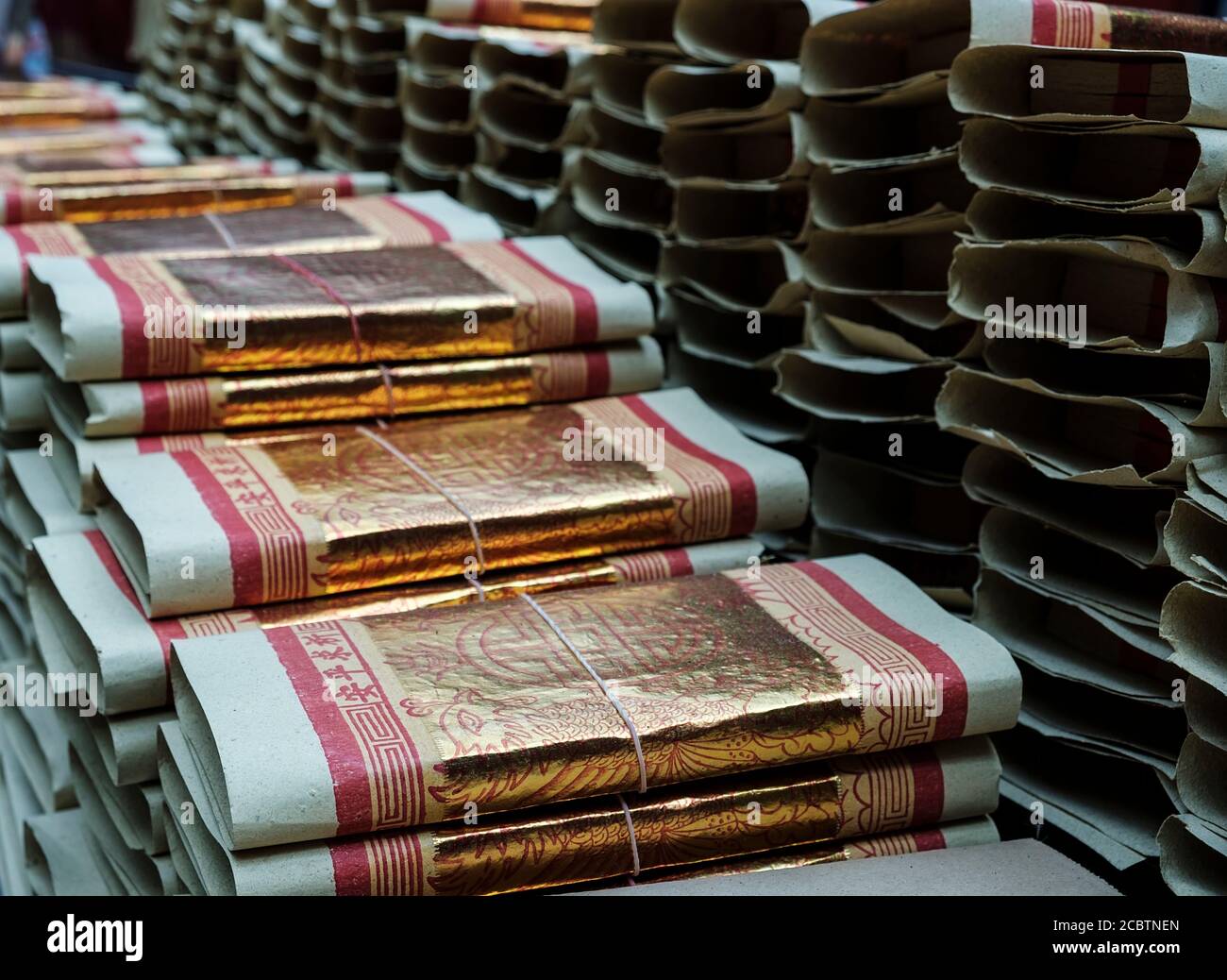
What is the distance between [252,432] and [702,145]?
0.58 m

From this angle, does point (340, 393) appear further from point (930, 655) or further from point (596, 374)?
point (930, 655)

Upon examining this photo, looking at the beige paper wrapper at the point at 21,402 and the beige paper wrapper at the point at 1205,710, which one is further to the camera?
the beige paper wrapper at the point at 21,402

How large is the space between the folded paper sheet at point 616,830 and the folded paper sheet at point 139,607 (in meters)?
0.08

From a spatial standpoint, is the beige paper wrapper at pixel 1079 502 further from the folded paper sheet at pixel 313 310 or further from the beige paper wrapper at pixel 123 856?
the beige paper wrapper at pixel 123 856

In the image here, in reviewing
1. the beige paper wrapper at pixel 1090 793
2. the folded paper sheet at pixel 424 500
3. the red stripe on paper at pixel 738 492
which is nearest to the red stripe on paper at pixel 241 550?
the folded paper sheet at pixel 424 500

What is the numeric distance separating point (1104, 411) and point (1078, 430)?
0.05m

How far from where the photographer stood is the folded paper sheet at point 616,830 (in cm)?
96

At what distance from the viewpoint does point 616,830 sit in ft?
3.37

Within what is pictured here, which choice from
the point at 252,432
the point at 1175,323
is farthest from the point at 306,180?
the point at 1175,323

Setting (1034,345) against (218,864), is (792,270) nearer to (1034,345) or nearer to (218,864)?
(1034,345)

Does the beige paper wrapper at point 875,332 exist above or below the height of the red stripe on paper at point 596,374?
above

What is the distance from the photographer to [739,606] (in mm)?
1191

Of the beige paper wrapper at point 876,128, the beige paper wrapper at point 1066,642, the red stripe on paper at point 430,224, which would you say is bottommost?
→ the beige paper wrapper at point 1066,642

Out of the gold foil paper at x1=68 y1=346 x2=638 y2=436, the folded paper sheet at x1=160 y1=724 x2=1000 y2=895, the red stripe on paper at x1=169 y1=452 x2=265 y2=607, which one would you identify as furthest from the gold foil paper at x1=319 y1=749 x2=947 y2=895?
the gold foil paper at x1=68 y1=346 x2=638 y2=436
